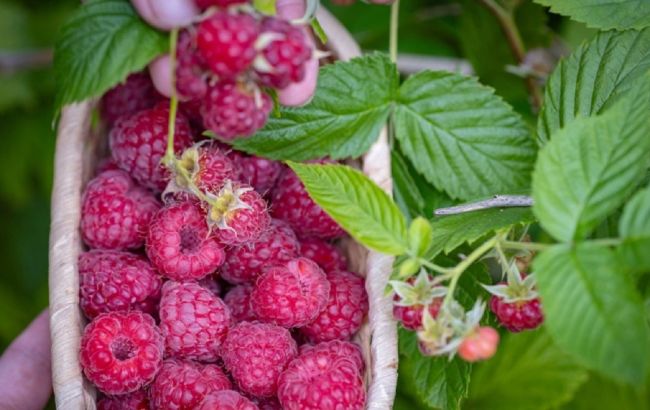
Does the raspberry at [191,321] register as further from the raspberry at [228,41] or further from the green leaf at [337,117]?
the raspberry at [228,41]

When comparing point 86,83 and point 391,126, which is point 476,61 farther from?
point 86,83

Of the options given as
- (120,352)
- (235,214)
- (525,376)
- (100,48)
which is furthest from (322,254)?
(525,376)

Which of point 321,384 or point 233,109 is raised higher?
point 233,109

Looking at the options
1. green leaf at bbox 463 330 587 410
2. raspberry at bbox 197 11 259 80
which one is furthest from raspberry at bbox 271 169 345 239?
green leaf at bbox 463 330 587 410

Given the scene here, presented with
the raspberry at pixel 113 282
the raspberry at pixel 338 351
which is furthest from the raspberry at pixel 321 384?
the raspberry at pixel 113 282

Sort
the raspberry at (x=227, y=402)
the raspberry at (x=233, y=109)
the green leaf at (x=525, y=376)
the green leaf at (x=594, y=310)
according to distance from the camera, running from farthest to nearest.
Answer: the green leaf at (x=525, y=376), the raspberry at (x=227, y=402), the raspberry at (x=233, y=109), the green leaf at (x=594, y=310)

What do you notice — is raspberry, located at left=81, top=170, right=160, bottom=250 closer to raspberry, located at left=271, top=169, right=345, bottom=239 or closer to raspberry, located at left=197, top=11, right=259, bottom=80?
raspberry, located at left=271, top=169, right=345, bottom=239

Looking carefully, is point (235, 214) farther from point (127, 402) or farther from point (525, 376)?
point (525, 376)
